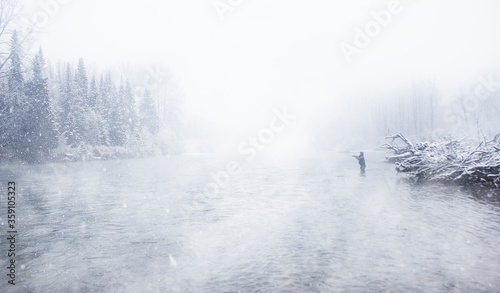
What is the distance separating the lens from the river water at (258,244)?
481 cm

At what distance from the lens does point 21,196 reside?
12.7m

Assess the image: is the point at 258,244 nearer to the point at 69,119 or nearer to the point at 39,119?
the point at 39,119

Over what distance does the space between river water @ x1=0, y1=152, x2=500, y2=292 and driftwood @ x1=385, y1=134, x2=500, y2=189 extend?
74.2 inches

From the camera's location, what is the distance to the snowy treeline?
2919 cm

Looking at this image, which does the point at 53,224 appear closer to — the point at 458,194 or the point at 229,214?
the point at 229,214

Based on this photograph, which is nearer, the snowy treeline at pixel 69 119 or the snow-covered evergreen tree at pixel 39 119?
the snowy treeline at pixel 69 119

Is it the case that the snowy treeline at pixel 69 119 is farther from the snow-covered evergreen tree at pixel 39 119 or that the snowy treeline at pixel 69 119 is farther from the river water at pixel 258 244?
the river water at pixel 258 244

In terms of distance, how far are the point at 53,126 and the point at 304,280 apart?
3840 cm

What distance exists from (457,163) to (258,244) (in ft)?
45.6

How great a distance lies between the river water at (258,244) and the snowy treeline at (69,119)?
51.3 ft

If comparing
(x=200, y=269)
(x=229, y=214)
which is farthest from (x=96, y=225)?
(x=200, y=269)

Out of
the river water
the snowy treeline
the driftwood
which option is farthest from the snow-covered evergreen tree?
the driftwood

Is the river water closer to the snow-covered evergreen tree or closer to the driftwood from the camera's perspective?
the driftwood

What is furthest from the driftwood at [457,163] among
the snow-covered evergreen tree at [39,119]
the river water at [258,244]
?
the snow-covered evergreen tree at [39,119]
